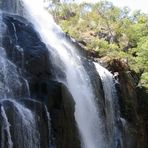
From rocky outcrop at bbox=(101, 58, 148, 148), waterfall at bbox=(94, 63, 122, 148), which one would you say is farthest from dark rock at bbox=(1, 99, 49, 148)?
rocky outcrop at bbox=(101, 58, 148, 148)

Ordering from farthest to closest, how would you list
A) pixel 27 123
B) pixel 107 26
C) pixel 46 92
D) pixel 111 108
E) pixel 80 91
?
1. pixel 107 26
2. pixel 111 108
3. pixel 80 91
4. pixel 46 92
5. pixel 27 123

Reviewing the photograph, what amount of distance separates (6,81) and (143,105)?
15.0 meters

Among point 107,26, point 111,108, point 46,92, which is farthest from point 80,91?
point 107,26

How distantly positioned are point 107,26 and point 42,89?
21.4m

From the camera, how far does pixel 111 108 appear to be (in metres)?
25.4

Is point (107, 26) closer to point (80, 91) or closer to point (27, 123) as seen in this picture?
point (80, 91)

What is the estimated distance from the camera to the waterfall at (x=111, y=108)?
24.1 m

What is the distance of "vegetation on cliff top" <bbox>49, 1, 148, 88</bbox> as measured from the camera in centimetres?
3409

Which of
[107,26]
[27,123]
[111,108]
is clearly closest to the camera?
[27,123]

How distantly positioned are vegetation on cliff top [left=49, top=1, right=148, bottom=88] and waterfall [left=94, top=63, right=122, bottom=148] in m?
6.18

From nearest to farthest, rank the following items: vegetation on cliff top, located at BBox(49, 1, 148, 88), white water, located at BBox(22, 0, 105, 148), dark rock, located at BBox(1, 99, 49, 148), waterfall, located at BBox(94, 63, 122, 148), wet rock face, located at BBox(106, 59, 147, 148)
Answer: dark rock, located at BBox(1, 99, 49, 148)
white water, located at BBox(22, 0, 105, 148)
waterfall, located at BBox(94, 63, 122, 148)
wet rock face, located at BBox(106, 59, 147, 148)
vegetation on cliff top, located at BBox(49, 1, 148, 88)

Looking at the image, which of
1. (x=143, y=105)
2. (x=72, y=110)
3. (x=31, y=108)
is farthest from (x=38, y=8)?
(x=31, y=108)

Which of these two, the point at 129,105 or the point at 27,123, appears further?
the point at 129,105

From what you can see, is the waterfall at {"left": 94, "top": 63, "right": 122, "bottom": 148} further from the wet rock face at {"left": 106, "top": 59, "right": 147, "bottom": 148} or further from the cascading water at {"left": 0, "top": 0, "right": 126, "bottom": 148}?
the wet rock face at {"left": 106, "top": 59, "right": 147, "bottom": 148}
